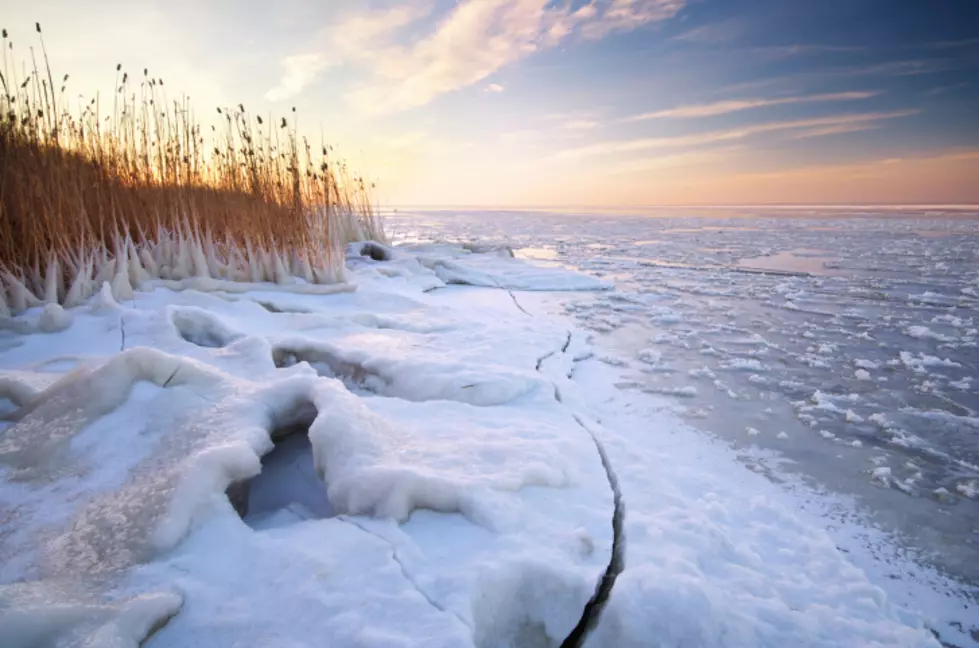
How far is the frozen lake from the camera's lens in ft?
5.54

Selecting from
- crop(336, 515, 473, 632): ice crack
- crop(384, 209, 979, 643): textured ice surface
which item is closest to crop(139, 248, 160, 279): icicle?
crop(336, 515, 473, 632): ice crack

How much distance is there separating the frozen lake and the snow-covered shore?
1.15 ft

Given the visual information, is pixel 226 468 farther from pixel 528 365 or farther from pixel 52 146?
pixel 52 146

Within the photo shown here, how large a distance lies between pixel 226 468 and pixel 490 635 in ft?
2.69

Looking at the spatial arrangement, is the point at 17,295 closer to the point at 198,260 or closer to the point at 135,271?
the point at 135,271

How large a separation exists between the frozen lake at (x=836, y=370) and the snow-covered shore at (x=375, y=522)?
0.35 meters

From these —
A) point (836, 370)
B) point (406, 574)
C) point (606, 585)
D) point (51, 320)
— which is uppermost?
point (51, 320)

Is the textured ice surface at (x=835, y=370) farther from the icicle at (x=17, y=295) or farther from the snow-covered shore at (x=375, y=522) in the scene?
the icicle at (x=17, y=295)

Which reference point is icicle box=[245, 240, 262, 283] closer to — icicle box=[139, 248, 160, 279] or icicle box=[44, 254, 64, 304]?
icicle box=[139, 248, 160, 279]

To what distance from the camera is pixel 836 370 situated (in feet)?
9.27

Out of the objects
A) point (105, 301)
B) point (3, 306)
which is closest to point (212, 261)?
point (105, 301)

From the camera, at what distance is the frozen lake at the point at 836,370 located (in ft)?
5.54

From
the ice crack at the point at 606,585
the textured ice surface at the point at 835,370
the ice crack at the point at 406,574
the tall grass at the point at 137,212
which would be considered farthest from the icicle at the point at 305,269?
the ice crack at the point at 606,585

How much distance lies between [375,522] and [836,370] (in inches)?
115
